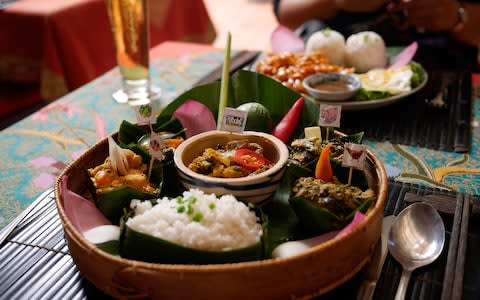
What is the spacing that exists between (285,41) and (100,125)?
1.00 metres

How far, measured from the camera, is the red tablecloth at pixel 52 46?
2.62m

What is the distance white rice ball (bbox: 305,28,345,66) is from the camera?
1.97 m

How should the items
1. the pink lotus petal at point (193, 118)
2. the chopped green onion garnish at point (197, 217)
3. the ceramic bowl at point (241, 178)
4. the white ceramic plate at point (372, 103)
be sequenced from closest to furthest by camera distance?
the chopped green onion garnish at point (197, 217)
the ceramic bowl at point (241, 178)
the pink lotus petal at point (193, 118)
the white ceramic plate at point (372, 103)

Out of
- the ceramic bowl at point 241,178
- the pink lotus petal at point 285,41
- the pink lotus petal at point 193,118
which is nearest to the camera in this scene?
the ceramic bowl at point 241,178

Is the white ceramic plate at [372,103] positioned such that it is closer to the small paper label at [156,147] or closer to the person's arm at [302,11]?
the small paper label at [156,147]

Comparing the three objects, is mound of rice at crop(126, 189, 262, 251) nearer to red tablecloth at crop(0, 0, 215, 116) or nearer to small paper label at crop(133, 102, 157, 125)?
small paper label at crop(133, 102, 157, 125)

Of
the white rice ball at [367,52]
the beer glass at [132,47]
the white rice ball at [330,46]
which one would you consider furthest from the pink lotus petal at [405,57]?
the beer glass at [132,47]

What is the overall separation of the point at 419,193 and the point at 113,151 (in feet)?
2.37

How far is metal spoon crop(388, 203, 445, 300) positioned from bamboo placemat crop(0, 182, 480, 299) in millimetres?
17

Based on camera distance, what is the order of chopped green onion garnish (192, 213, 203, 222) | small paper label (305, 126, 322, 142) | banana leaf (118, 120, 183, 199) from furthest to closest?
1. small paper label (305, 126, 322, 142)
2. banana leaf (118, 120, 183, 199)
3. chopped green onion garnish (192, 213, 203, 222)

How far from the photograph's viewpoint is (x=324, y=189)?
934 mm

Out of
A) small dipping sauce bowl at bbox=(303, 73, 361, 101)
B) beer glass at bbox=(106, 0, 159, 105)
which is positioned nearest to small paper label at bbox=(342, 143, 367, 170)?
small dipping sauce bowl at bbox=(303, 73, 361, 101)

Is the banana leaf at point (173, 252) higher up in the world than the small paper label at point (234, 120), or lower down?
lower down

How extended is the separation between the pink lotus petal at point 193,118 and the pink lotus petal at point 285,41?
1023 mm
